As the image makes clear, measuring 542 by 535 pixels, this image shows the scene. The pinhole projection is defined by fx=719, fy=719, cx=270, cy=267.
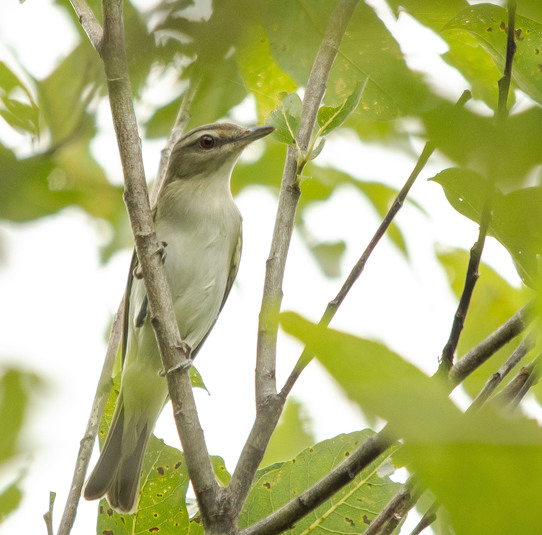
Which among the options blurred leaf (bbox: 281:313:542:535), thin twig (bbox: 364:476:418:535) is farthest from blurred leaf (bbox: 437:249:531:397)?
blurred leaf (bbox: 281:313:542:535)

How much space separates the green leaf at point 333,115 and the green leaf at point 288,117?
0.12 metres

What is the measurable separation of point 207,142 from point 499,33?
3.64 metres

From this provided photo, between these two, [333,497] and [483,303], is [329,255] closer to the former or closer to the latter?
[483,303]

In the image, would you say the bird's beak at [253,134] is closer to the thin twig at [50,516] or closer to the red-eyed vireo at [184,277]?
the red-eyed vireo at [184,277]

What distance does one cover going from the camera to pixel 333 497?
281cm

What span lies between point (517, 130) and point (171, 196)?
5.08 metres

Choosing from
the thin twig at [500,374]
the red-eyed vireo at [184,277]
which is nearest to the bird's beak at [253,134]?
the red-eyed vireo at [184,277]

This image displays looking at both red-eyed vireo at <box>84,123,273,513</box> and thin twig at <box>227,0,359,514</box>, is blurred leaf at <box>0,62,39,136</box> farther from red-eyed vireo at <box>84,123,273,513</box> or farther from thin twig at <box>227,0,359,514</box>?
red-eyed vireo at <box>84,123,273,513</box>

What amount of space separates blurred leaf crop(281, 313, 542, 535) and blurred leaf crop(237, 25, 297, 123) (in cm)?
252

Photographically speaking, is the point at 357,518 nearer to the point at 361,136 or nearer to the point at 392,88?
the point at 361,136

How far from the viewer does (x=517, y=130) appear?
66 centimetres

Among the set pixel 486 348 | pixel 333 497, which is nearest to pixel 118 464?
pixel 333 497

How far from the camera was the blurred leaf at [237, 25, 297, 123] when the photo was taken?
9.99 feet

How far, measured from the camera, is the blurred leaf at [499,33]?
2072 mm
